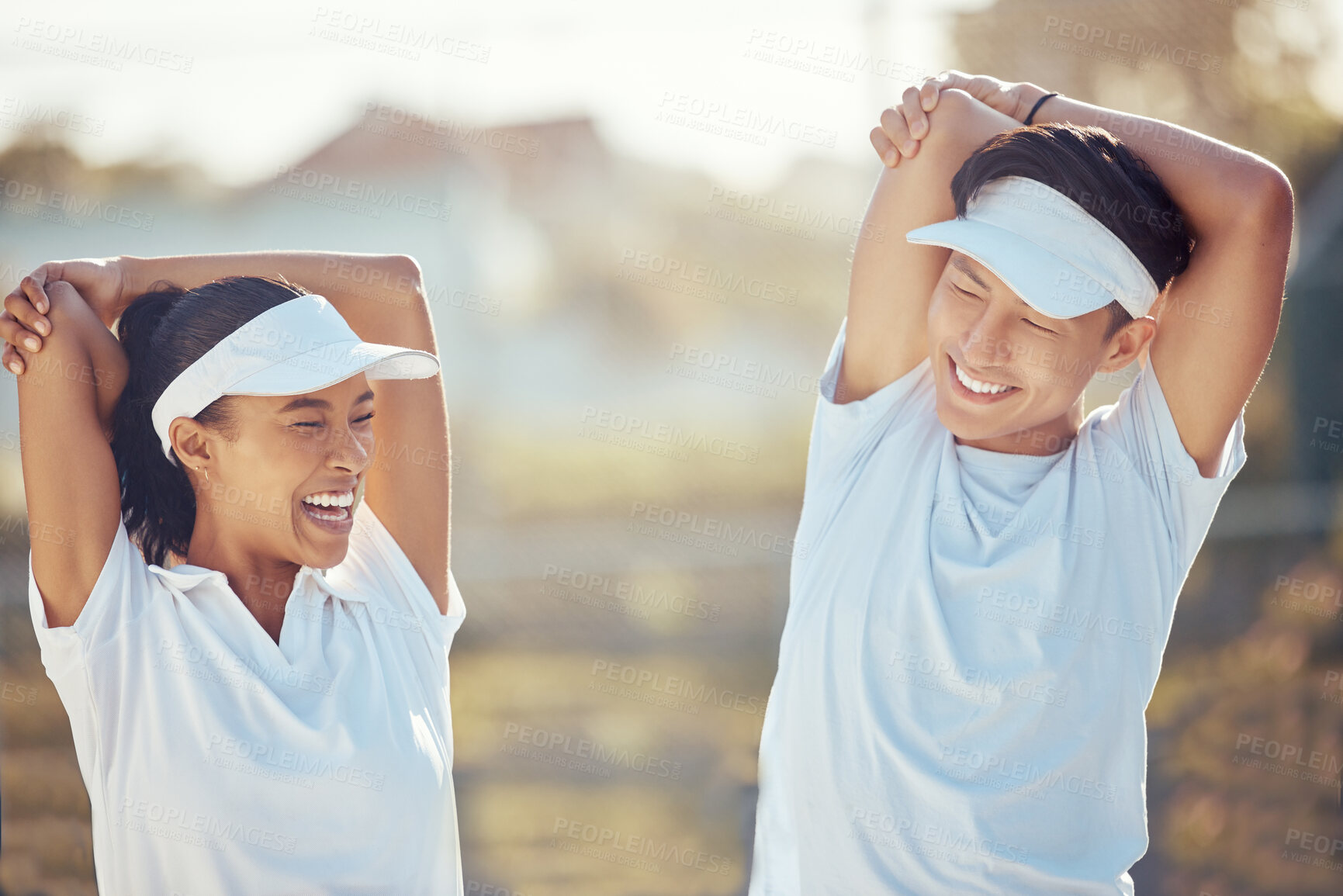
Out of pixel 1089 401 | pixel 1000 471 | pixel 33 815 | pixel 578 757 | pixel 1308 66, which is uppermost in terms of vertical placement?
pixel 1308 66

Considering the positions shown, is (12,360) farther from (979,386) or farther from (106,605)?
(979,386)

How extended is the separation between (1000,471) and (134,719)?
4.71 feet

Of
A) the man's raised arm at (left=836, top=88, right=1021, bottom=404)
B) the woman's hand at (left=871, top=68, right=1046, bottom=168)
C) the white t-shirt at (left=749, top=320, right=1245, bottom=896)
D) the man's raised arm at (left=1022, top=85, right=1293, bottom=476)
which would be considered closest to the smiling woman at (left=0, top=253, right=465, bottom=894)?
the white t-shirt at (left=749, top=320, right=1245, bottom=896)

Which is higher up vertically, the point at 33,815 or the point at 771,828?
the point at 771,828

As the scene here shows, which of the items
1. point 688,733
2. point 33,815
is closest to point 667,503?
point 688,733

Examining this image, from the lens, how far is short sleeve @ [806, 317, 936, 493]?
2016 millimetres

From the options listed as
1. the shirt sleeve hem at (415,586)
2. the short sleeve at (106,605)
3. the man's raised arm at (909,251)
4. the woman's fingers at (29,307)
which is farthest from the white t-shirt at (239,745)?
the man's raised arm at (909,251)

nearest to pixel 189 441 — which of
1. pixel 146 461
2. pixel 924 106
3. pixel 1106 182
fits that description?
pixel 146 461

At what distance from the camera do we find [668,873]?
4.51m

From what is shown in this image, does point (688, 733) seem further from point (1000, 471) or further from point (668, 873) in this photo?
point (1000, 471)

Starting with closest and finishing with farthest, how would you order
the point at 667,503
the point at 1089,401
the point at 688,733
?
the point at 688,733, the point at 1089,401, the point at 667,503

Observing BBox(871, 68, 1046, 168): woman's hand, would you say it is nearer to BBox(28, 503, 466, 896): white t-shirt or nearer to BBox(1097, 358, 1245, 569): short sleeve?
BBox(1097, 358, 1245, 569): short sleeve

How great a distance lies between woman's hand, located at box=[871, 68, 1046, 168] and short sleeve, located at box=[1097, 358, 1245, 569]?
1.68ft

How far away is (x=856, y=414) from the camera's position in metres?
2.02
